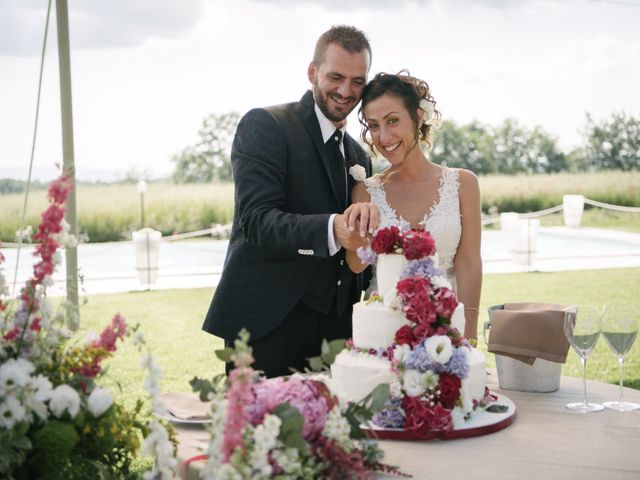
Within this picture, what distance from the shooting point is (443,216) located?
3.64 metres

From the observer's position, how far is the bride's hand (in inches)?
95.1

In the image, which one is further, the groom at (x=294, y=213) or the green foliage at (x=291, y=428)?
the groom at (x=294, y=213)

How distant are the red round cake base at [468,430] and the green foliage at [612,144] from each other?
2841cm

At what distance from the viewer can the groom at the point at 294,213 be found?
316 centimetres

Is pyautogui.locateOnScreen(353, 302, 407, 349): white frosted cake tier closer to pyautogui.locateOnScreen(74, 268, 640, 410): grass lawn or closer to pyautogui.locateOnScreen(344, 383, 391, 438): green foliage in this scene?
pyautogui.locateOnScreen(344, 383, 391, 438): green foliage

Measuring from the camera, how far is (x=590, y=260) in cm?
1532

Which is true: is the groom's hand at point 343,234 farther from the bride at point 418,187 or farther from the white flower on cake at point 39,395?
the white flower on cake at point 39,395

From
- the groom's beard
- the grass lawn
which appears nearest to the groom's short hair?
the groom's beard

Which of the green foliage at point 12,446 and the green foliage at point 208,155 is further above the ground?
the green foliage at point 208,155

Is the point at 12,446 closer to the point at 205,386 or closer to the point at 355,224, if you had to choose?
the point at 205,386

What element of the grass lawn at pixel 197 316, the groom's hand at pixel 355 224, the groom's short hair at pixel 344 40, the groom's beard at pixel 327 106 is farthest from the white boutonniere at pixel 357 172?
the grass lawn at pixel 197 316

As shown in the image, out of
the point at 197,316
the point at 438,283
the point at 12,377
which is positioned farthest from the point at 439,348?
the point at 197,316

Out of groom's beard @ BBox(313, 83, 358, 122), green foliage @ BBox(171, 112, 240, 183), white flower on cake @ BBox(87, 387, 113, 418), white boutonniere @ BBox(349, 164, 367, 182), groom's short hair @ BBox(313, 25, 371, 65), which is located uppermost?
green foliage @ BBox(171, 112, 240, 183)

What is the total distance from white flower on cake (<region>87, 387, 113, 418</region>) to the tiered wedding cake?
61 centimetres
